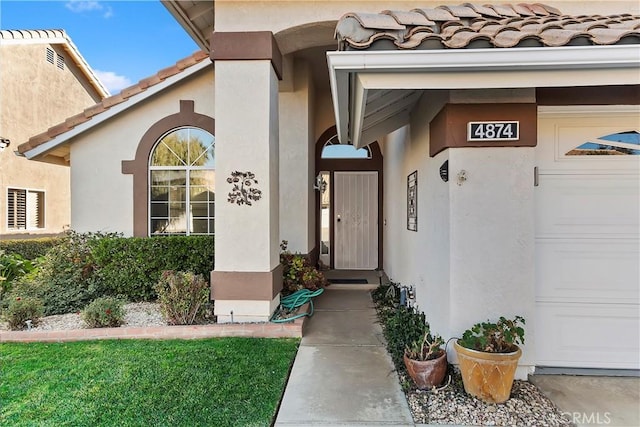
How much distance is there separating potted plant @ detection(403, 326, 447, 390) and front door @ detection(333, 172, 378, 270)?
21.8 ft

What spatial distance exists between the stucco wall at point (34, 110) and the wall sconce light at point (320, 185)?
34.6ft

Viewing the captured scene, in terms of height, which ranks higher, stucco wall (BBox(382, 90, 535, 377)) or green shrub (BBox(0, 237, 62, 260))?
stucco wall (BBox(382, 90, 535, 377))

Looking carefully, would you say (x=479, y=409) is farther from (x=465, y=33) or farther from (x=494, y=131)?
(x=465, y=33)

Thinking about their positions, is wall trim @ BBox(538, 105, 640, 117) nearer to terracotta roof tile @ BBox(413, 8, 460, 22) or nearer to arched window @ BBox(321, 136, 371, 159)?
terracotta roof tile @ BBox(413, 8, 460, 22)

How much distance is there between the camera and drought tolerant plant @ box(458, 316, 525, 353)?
3484 millimetres

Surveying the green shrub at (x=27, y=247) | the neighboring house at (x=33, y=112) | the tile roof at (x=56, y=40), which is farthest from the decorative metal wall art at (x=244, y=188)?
the tile roof at (x=56, y=40)

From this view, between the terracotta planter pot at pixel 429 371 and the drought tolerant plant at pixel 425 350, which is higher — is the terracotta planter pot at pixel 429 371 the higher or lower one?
the lower one

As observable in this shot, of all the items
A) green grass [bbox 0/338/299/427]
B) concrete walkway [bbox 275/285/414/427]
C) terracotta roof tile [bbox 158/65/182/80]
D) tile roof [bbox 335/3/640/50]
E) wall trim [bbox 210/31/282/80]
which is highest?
terracotta roof tile [bbox 158/65/182/80]

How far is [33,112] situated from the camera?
13648 mm

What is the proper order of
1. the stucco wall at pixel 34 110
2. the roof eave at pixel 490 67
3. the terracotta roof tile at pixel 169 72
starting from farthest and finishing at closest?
the stucco wall at pixel 34 110 < the terracotta roof tile at pixel 169 72 < the roof eave at pixel 490 67

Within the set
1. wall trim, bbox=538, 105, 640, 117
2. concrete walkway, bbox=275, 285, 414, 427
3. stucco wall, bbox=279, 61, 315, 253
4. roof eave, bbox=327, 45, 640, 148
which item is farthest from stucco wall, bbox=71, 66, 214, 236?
wall trim, bbox=538, 105, 640, 117

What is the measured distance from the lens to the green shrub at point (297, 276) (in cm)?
712

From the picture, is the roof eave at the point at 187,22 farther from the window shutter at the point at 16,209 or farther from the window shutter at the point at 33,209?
the window shutter at the point at 33,209

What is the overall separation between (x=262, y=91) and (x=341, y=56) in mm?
2813
